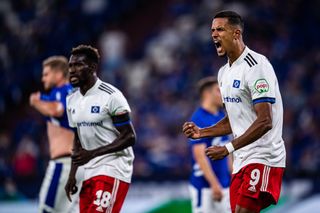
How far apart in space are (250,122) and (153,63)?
13.5 metres

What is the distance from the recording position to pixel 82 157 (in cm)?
741

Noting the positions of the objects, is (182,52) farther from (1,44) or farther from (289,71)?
(1,44)

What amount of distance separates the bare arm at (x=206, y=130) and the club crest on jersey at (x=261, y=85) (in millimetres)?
743

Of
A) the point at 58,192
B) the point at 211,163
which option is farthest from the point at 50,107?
the point at 211,163

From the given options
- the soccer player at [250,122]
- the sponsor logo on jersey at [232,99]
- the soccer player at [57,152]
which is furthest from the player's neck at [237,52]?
the soccer player at [57,152]

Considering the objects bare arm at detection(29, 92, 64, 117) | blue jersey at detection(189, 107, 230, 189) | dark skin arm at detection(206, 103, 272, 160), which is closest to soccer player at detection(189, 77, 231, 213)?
blue jersey at detection(189, 107, 230, 189)

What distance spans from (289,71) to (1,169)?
22.3 ft

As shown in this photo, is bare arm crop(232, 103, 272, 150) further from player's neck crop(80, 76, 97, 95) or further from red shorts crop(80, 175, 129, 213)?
player's neck crop(80, 76, 97, 95)

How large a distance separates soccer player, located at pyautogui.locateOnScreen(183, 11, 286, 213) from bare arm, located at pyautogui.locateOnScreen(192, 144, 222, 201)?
258cm

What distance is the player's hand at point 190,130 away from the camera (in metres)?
6.81

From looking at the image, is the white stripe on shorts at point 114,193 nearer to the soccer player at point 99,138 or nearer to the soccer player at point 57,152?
the soccer player at point 99,138

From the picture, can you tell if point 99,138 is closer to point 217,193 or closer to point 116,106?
point 116,106

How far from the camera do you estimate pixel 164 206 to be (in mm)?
13258

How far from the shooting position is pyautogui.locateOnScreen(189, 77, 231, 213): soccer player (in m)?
9.41
